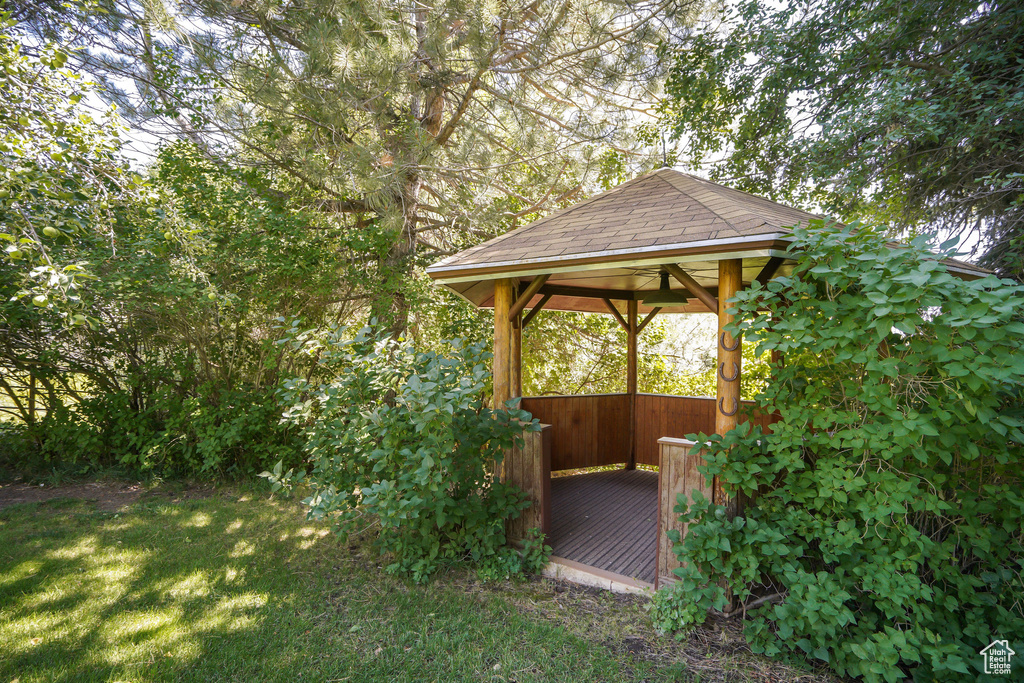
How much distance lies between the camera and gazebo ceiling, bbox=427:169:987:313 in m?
3.24

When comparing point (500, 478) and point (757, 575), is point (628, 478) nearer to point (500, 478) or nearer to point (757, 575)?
point (500, 478)

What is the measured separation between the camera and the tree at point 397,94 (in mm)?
6621

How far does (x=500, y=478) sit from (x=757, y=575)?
208 cm

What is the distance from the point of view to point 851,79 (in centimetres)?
634

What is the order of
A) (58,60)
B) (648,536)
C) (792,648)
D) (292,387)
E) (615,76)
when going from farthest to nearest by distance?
(615,76), (648,536), (292,387), (792,648), (58,60)

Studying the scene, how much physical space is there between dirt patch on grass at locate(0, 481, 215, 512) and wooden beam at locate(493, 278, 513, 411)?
414 centimetres

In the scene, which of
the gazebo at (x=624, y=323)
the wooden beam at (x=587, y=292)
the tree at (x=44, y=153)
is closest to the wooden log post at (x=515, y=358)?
the gazebo at (x=624, y=323)

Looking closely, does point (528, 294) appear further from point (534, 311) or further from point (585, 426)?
point (585, 426)

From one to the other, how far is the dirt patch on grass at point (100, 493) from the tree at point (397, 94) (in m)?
3.32

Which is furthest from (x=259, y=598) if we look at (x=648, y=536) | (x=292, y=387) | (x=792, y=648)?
(x=792, y=648)

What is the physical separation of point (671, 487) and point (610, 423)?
3141 mm

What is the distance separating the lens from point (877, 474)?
8.81 ft

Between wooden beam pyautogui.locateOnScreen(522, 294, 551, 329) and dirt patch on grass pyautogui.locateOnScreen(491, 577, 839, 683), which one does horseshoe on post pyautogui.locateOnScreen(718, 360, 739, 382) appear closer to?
dirt patch on grass pyautogui.locateOnScreen(491, 577, 839, 683)

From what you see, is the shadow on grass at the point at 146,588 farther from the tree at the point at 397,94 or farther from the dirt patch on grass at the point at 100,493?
the tree at the point at 397,94
